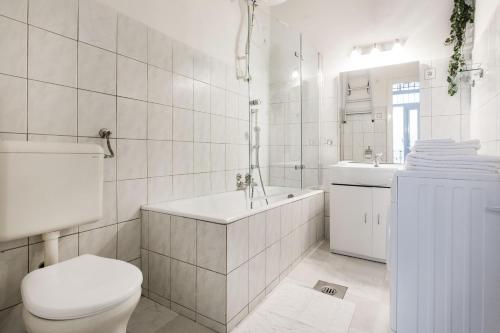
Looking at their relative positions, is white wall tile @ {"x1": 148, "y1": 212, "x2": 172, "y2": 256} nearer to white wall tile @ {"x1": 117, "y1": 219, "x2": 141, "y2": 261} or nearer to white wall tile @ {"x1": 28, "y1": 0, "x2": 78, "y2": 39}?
white wall tile @ {"x1": 117, "y1": 219, "x2": 141, "y2": 261}

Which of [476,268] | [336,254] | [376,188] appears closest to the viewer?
[476,268]

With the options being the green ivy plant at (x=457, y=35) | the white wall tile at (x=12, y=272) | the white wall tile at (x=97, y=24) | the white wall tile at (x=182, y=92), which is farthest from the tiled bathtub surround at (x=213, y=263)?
the green ivy plant at (x=457, y=35)

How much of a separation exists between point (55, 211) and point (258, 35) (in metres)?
2.49

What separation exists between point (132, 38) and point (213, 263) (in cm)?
154

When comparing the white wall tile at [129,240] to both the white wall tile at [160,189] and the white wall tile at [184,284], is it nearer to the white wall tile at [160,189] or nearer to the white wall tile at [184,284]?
the white wall tile at [160,189]

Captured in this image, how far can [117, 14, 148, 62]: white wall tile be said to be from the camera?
67.7 inches

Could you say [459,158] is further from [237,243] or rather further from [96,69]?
[96,69]

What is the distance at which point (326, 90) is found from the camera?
3016mm

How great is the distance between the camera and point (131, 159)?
70.2 inches

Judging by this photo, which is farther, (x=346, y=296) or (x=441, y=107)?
(x=441, y=107)

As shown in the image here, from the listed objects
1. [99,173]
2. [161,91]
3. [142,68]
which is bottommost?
[99,173]

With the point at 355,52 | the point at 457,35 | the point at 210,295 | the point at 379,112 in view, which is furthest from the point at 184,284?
the point at 457,35

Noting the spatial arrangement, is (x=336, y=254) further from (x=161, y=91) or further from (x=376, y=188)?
(x=161, y=91)

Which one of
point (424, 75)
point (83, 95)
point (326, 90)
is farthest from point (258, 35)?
point (83, 95)
